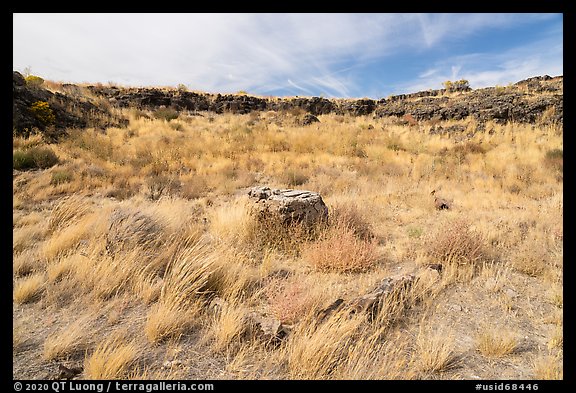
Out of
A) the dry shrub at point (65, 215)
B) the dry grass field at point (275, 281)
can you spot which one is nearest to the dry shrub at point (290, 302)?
the dry grass field at point (275, 281)

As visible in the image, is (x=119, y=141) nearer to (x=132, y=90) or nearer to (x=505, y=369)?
(x=132, y=90)

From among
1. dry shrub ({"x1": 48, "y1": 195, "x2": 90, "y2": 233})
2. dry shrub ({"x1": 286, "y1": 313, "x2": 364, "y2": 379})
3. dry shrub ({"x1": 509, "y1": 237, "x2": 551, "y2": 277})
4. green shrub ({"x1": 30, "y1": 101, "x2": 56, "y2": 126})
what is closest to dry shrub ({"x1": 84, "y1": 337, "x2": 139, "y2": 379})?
dry shrub ({"x1": 286, "y1": 313, "x2": 364, "y2": 379})

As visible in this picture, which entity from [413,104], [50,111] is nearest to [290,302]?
[50,111]

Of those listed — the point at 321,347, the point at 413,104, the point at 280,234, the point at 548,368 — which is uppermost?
the point at 413,104

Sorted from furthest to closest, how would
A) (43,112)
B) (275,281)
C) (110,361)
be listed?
1. (43,112)
2. (275,281)
3. (110,361)

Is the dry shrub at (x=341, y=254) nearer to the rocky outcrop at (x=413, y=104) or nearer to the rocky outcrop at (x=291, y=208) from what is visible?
the rocky outcrop at (x=291, y=208)

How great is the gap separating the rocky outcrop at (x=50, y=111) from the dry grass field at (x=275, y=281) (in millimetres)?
3853

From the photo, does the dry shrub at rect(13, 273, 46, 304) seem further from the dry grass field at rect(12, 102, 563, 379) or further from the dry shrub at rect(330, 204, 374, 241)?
the dry shrub at rect(330, 204, 374, 241)

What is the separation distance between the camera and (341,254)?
4.20 m

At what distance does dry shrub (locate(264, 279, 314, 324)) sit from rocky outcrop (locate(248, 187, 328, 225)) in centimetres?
166

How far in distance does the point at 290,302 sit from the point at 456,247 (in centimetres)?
287

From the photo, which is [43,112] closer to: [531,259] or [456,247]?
[456,247]

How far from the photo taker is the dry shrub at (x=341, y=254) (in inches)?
164

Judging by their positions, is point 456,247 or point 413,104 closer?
point 456,247
